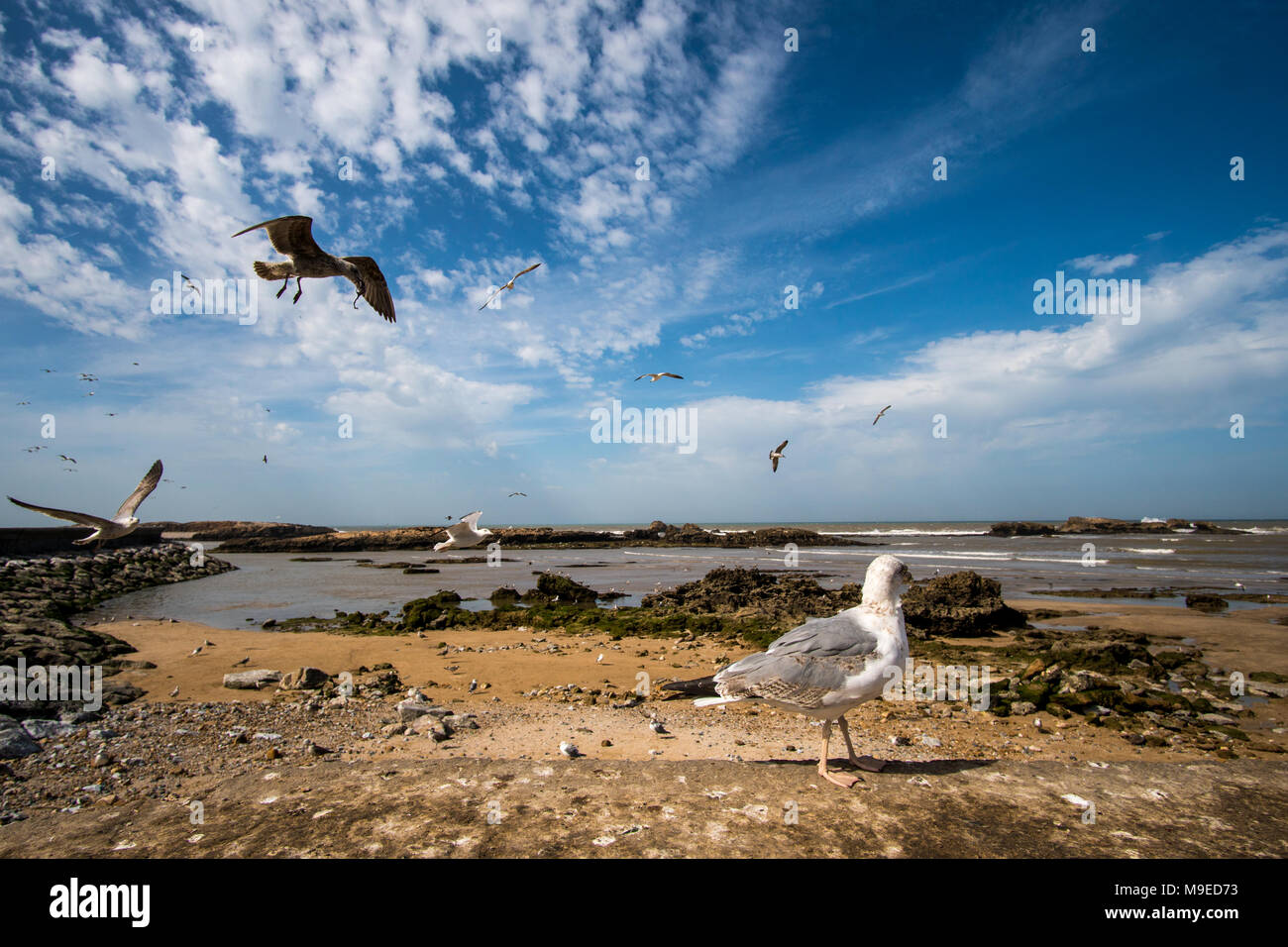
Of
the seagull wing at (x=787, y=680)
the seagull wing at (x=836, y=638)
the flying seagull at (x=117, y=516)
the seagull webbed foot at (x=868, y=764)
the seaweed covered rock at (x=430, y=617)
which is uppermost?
the flying seagull at (x=117, y=516)

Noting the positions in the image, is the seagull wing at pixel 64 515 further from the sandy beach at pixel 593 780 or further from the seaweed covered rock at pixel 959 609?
the seaweed covered rock at pixel 959 609

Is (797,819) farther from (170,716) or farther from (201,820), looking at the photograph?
(170,716)


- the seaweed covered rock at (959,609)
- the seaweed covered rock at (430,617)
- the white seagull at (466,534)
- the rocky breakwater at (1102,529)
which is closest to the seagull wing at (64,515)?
the white seagull at (466,534)

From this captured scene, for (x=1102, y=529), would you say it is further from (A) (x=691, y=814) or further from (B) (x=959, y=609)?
(A) (x=691, y=814)

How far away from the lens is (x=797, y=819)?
9.62 feet

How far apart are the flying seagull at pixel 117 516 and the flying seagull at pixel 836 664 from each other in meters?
6.83

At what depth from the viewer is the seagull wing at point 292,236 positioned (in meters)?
5.79

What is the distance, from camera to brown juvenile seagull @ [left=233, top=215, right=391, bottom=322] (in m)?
5.91

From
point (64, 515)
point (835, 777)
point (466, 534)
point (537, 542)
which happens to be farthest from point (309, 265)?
point (537, 542)

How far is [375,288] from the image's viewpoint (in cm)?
714

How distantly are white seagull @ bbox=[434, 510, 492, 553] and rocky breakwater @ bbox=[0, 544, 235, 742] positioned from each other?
447 centimetres
